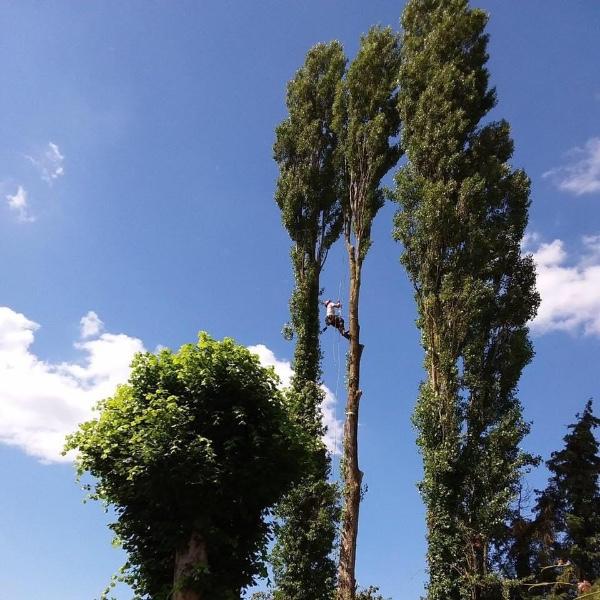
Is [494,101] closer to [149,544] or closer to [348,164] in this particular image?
[348,164]

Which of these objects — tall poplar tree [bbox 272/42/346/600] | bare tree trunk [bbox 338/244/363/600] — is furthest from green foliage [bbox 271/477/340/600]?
bare tree trunk [bbox 338/244/363/600]

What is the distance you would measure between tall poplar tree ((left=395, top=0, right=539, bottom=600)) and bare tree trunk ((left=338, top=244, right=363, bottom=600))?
88.9 inches

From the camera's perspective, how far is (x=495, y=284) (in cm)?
1984

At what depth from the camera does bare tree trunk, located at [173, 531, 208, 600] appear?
984cm

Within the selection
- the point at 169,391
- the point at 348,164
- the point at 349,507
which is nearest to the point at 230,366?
the point at 169,391

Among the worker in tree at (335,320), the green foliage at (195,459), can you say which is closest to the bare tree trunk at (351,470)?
the worker in tree at (335,320)

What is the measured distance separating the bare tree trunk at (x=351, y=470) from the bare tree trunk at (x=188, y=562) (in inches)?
238

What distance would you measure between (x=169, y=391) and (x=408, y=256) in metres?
11.2

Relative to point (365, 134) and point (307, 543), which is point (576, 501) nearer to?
point (307, 543)

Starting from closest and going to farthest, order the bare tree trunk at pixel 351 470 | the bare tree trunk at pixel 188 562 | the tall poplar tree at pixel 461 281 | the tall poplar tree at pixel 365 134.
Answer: the bare tree trunk at pixel 188 562, the bare tree trunk at pixel 351 470, the tall poplar tree at pixel 461 281, the tall poplar tree at pixel 365 134

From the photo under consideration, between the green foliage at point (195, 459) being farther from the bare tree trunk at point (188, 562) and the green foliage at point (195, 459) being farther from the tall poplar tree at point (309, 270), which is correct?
the tall poplar tree at point (309, 270)

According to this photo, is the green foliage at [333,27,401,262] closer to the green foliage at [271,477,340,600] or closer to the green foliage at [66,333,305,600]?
the green foliage at [271,477,340,600]

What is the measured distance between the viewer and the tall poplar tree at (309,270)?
17469mm

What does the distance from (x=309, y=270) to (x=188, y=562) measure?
13353 millimetres
